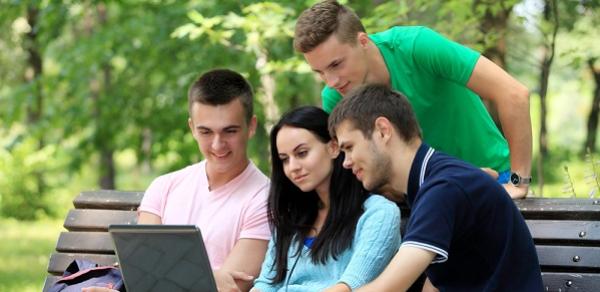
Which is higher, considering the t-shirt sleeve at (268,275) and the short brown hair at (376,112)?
the short brown hair at (376,112)

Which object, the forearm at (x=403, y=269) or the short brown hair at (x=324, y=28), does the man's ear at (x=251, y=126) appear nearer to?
the short brown hair at (x=324, y=28)

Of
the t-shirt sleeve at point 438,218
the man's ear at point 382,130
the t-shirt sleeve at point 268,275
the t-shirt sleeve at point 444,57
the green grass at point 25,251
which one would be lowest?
the green grass at point 25,251

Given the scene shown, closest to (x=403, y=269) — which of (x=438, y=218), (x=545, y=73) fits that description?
(x=438, y=218)

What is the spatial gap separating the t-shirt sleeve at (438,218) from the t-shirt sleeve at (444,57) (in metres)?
1.00

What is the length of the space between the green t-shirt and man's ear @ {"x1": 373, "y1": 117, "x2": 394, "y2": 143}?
81 centimetres

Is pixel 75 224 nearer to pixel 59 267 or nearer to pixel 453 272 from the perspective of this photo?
pixel 59 267

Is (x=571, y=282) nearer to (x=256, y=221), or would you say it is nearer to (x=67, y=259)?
(x=256, y=221)

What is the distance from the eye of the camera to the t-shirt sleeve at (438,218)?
3096mm

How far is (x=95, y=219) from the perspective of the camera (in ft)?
16.2

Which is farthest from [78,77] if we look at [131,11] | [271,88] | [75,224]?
[75,224]

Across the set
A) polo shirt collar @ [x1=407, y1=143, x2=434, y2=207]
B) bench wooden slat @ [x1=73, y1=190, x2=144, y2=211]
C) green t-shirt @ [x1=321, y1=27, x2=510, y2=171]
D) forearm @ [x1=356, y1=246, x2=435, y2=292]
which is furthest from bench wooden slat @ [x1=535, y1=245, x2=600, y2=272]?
bench wooden slat @ [x1=73, y1=190, x2=144, y2=211]

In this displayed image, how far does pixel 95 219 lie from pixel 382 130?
2.07 m

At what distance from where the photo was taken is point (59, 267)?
4.89 meters

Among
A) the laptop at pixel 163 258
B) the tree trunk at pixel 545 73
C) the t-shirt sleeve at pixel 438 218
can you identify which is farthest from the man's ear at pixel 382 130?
the tree trunk at pixel 545 73
